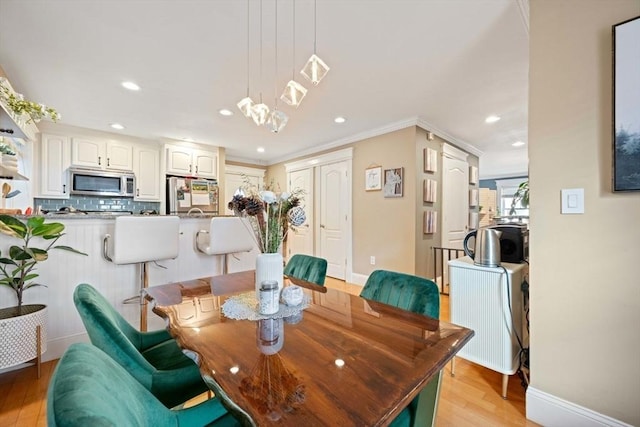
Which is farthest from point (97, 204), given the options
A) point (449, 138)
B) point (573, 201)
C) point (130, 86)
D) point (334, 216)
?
point (449, 138)

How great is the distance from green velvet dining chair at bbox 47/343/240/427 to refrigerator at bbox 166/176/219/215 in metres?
3.84

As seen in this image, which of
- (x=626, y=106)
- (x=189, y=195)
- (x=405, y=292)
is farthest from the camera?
(x=189, y=195)

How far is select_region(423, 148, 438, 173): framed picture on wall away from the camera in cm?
363

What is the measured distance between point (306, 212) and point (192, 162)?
2.16 metres

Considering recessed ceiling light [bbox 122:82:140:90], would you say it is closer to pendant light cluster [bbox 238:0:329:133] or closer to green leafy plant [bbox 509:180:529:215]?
pendant light cluster [bbox 238:0:329:133]

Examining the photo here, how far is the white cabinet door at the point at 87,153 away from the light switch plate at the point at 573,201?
17.2 ft

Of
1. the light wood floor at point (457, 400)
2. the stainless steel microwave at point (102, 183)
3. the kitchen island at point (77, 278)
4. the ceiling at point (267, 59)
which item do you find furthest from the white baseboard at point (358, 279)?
the stainless steel microwave at point (102, 183)

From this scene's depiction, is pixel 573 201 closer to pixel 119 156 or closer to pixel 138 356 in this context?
pixel 138 356

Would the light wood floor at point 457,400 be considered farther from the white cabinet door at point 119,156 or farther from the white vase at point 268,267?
the white cabinet door at point 119,156

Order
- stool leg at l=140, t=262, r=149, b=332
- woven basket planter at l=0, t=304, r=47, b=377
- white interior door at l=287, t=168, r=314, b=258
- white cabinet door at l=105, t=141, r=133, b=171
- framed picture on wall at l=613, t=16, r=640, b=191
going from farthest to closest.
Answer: white interior door at l=287, t=168, r=314, b=258 < white cabinet door at l=105, t=141, r=133, b=171 < stool leg at l=140, t=262, r=149, b=332 < woven basket planter at l=0, t=304, r=47, b=377 < framed picture on wall at l=613, t=16, r=640, b=191

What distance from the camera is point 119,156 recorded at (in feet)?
13.4

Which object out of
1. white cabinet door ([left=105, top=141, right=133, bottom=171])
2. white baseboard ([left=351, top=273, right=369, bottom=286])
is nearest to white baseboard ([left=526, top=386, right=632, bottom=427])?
white baseboard ([left=351, top=273, right=369, bottom=286])

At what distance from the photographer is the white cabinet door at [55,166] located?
356 cm

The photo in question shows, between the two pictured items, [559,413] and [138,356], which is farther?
[559,413]
